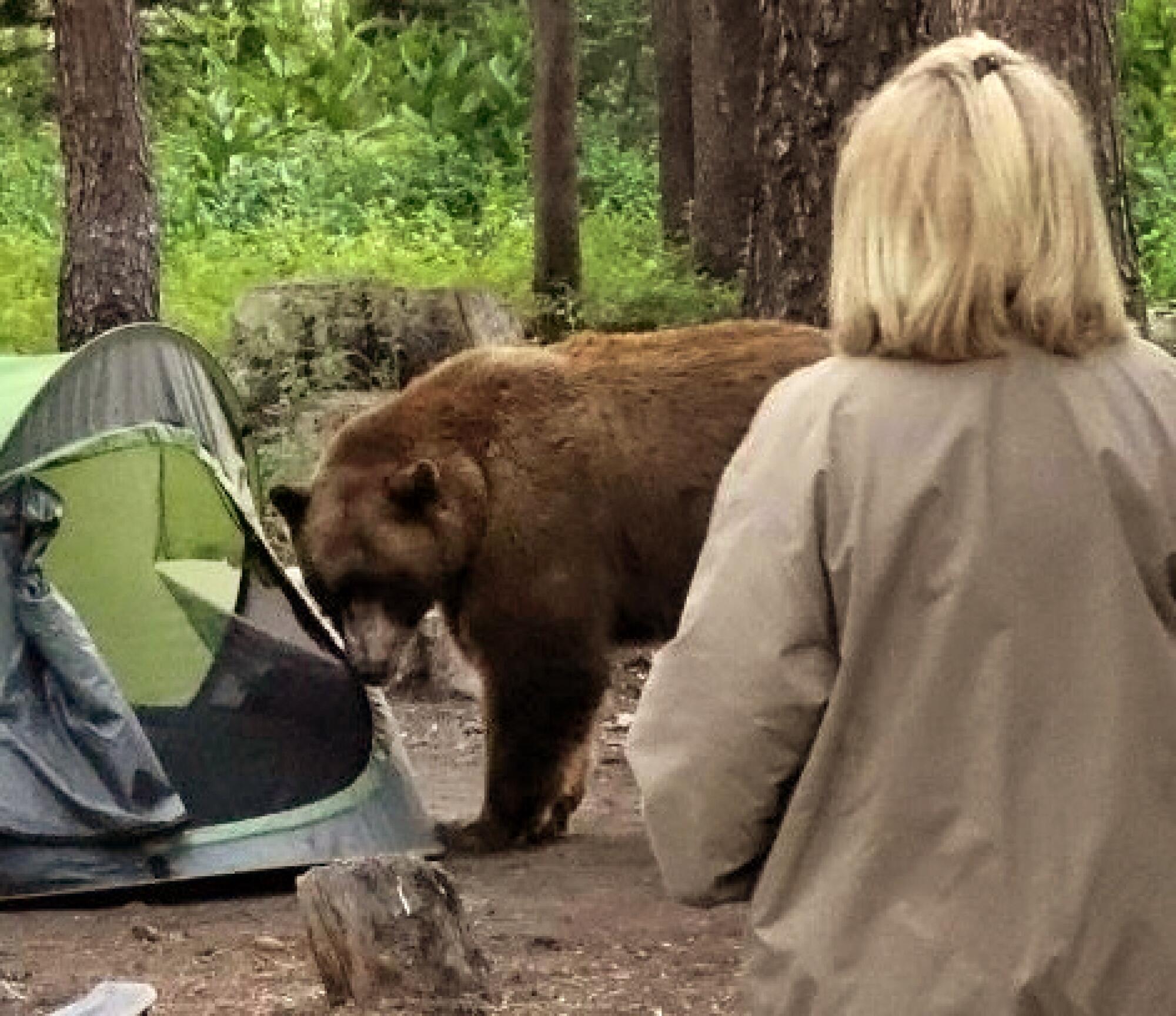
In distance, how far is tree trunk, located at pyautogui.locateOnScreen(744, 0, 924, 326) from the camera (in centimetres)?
936

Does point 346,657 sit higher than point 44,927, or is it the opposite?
point 346,657

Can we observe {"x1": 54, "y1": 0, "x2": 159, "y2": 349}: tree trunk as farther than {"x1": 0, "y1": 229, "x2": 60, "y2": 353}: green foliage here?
No

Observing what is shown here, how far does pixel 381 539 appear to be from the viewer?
7469 millimetres

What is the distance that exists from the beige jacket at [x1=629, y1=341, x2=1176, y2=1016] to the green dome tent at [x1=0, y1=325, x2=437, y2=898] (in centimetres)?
448

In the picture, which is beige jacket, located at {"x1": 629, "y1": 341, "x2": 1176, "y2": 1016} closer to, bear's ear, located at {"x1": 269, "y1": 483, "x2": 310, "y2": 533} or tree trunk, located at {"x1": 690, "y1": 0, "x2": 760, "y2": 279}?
bear's ear, located at {"x1": 269, "y1": 483, "x2": 310, "y2": 533}

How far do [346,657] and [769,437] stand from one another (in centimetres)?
474

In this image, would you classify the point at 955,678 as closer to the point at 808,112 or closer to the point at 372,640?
the point at 372,640

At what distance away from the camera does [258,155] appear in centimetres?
2334

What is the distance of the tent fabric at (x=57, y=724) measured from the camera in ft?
23.5

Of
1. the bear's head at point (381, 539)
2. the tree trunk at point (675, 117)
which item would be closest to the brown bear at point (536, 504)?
the bear's head at point (381, 539)

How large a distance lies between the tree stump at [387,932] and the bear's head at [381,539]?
1.75 metres

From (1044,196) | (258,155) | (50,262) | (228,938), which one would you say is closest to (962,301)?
(1044,196)

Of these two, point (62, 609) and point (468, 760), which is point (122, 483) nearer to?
point (62, 609)

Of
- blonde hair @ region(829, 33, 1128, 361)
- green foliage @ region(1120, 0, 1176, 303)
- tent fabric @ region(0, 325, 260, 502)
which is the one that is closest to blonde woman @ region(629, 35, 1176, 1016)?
blonde hair @ region(829, 33, 1128, 361)
